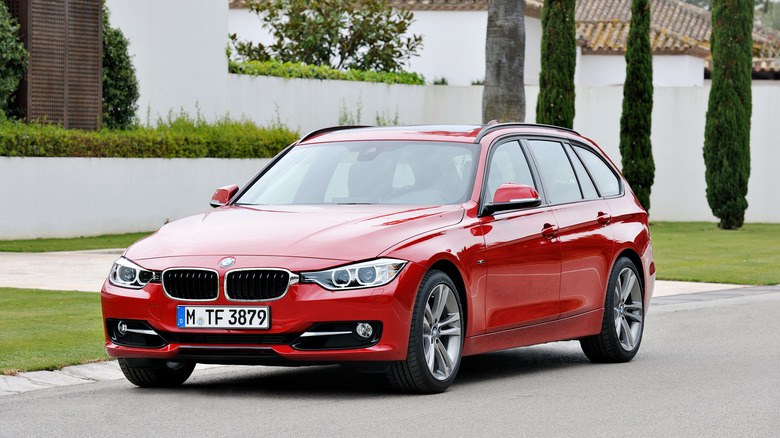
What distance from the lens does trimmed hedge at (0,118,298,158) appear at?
23.4 metres

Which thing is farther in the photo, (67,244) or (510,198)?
(67,244)

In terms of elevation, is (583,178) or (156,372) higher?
(583,178)

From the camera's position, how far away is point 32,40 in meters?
24.5

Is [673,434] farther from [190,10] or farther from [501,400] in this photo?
[190,10]

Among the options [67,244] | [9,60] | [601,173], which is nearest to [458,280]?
[601,173]

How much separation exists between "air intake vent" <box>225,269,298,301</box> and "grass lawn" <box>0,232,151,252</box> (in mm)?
13966

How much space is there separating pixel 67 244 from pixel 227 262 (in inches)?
600

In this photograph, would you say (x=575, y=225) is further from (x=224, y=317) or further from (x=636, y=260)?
(x=224, y=317)

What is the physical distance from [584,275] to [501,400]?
1997 mm

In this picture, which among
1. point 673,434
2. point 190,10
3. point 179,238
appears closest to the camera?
point 673,434

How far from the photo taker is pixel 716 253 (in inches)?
880

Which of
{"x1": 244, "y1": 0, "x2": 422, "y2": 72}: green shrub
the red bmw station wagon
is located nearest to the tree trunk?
the red bmw station wagon

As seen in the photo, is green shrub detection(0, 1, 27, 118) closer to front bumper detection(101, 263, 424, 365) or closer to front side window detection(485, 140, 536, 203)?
front side window detection(485, 140, 536, 203)

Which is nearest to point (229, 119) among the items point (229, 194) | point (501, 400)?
point (229, 194)
